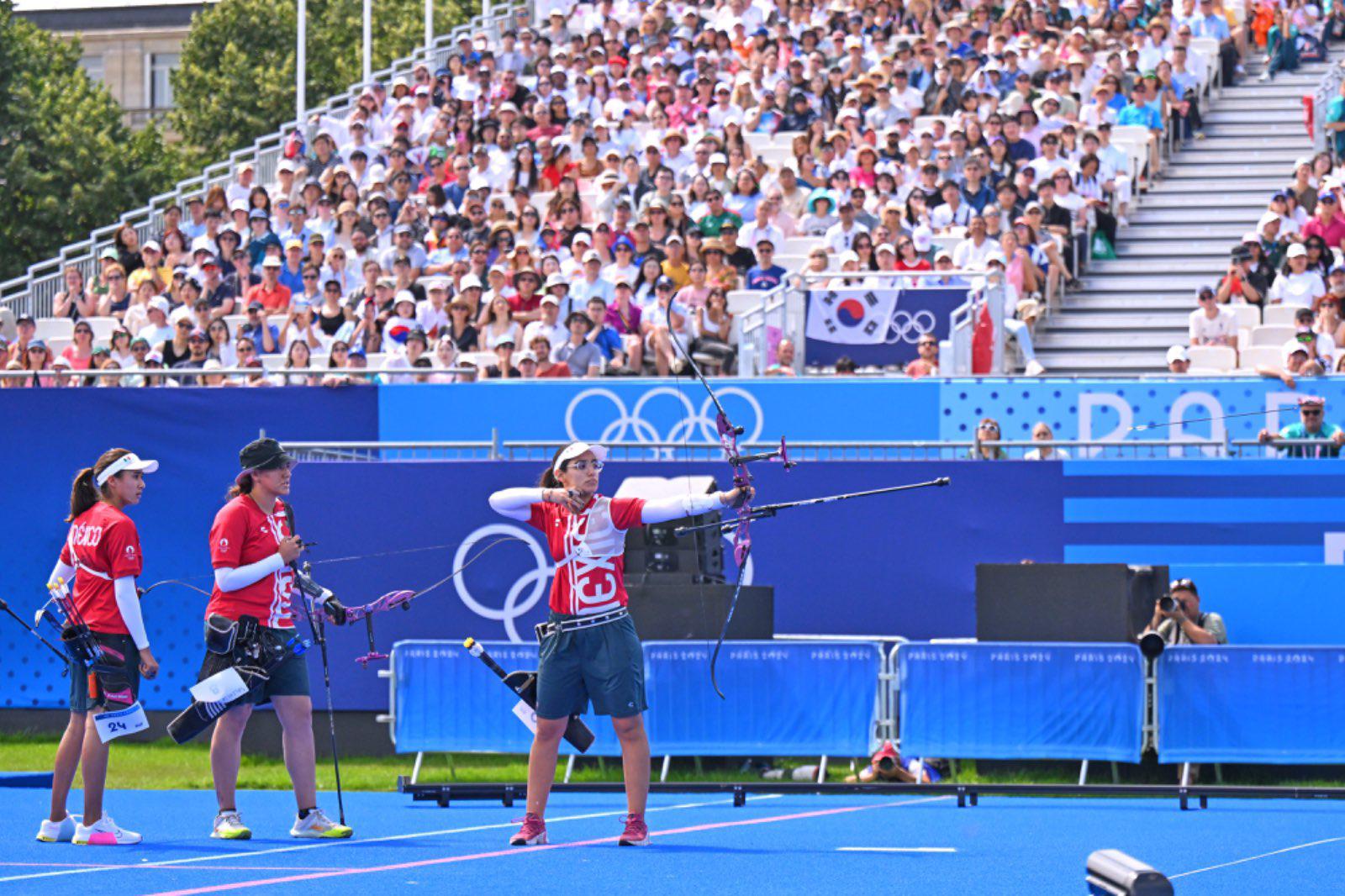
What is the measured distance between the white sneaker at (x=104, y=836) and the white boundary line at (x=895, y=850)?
371cm

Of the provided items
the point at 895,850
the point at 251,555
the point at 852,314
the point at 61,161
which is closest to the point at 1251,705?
the point at 895,850

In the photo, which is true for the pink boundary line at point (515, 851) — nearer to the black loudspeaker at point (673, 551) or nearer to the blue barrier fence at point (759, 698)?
the blue barrier fence at point (759, 698)

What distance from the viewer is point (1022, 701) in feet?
47.7

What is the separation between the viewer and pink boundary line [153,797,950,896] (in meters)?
→ 9.16

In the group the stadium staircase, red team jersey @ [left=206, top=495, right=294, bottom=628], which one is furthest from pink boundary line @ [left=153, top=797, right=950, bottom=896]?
the stadium staircase

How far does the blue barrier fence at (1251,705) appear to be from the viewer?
46.6 feet

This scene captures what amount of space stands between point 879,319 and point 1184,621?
4271 mm

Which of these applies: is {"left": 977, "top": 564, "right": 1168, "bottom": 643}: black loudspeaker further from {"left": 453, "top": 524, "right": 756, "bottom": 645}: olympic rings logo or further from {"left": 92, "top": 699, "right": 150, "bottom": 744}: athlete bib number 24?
{"left": 92, "top": 699, "right": 150, "bottom": 744}: athlete bib number 24

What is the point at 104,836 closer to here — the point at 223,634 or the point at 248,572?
the point at 223,634

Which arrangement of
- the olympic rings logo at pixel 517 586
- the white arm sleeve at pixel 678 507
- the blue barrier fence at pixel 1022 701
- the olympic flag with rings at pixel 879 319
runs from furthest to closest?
the olympic flag with rings at pixel 879 319
the olympic rings logo at pixel 517 586
the blue barrier fence at pixel 1022 701
the white arm sleeve at pixel 678 507

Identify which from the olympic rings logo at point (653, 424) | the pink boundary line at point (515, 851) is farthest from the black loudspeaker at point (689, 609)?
the olympic rings logo at point (653, 424)

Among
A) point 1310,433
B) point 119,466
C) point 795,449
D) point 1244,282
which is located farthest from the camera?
point 1244,282

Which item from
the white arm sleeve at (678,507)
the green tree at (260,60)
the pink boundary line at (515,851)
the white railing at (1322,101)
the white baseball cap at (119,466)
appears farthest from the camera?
the green tree at (260,60)

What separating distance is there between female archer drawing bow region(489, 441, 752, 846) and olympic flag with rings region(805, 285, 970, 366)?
25.0 ft
